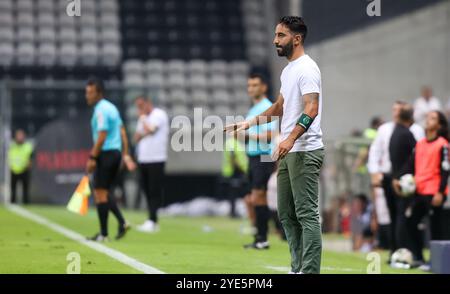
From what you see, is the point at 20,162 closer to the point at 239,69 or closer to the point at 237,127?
the point at 239,69

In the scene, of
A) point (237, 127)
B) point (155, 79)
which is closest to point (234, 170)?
point (155, 79)

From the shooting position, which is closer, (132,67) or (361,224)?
(361,224)

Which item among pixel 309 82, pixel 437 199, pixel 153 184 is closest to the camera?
pixel 309 82

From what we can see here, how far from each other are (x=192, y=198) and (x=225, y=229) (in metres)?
6.71

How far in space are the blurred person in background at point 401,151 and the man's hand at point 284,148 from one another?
4732mm

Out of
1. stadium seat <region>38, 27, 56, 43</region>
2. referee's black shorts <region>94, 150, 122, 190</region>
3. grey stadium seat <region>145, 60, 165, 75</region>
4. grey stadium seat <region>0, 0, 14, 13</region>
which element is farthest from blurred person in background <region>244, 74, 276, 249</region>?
grey stadium seat <region>0, 0, 14, 13</region>

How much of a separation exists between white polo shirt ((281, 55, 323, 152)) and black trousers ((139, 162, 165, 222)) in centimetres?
772

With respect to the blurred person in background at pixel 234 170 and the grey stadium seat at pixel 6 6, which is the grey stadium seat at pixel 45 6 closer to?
the grey stadium seat at pixel 6 6

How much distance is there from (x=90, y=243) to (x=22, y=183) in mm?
10617

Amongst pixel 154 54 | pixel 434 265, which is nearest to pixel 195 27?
pixel 154 54

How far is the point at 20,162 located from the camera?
23.0m

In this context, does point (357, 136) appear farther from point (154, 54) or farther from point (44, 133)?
point (154, 54)

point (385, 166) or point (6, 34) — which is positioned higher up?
point (6, 34)

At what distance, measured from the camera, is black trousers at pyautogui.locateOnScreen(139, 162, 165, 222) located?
53.3ft
